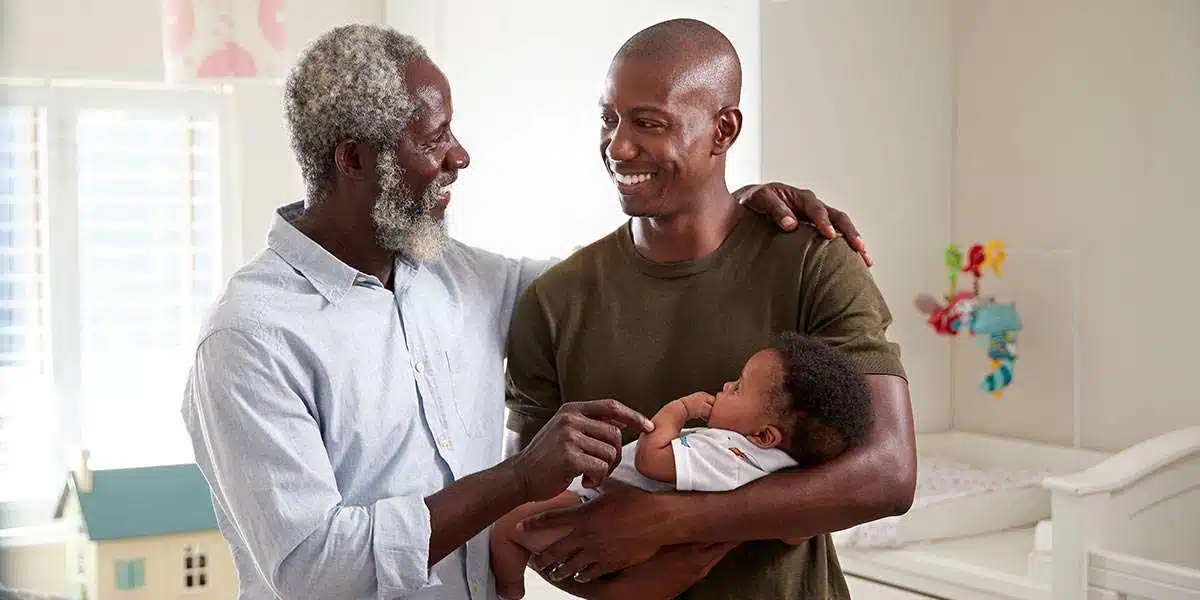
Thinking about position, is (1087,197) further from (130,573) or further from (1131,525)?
(130,573)

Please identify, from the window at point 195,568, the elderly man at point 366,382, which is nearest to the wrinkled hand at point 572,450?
the elderly man at point 366,382

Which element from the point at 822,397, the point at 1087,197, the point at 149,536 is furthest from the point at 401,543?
the point at 1087,197

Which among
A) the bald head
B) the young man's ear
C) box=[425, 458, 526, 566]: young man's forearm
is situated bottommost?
box=[425, 458, 526, 566]: young man's forearm

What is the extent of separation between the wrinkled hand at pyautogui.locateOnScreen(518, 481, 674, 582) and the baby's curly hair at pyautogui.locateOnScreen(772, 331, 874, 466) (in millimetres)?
183

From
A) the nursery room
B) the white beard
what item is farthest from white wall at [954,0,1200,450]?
the white beard

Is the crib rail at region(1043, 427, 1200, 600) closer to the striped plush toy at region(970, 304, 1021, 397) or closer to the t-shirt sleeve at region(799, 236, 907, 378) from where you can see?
the striped plush toy at region(970, 304, 1021, 397)

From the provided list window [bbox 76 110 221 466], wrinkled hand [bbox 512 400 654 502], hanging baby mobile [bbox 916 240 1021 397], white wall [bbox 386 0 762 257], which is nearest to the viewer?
wrinkled hand [bbox 512 400 654 502]

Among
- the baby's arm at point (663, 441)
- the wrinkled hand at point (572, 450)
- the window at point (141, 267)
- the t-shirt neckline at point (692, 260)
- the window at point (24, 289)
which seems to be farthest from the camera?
the window at point (141, 267)

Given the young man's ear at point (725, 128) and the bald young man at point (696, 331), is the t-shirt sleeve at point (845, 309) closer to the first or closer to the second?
the bald young man at point (696, 331)

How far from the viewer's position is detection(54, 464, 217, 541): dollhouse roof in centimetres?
351

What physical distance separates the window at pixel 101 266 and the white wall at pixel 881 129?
234 cm

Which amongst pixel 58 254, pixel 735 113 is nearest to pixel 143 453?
pixel 58 254

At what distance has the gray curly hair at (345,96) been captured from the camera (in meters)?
1.49

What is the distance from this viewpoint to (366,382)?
148 cm
